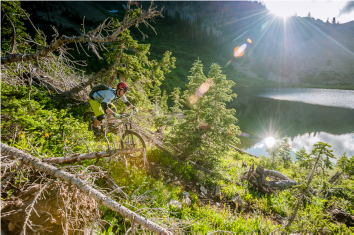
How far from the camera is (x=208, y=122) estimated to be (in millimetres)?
8102

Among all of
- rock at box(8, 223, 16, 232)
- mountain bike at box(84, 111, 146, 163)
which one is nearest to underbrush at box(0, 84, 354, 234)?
Answer: mountain bike at box(84, 111, 146, 163)

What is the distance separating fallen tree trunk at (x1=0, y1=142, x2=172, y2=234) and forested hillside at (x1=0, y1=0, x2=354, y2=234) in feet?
0.05

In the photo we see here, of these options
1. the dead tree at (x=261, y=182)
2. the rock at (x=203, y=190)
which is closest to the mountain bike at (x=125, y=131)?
the rock at (x=203, y=190)

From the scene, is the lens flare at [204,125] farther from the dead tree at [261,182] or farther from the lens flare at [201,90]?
the dead tree at [261,182]

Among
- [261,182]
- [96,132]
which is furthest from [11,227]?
[261,182]

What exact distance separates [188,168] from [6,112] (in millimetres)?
7663

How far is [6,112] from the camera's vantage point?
4.81 meters

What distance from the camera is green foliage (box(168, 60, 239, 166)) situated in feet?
26.0

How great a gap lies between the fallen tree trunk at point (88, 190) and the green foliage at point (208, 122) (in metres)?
6.05

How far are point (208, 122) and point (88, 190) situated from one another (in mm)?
6754

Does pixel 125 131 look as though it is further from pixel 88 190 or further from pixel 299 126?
pixel 299 126

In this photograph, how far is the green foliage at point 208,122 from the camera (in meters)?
7.92

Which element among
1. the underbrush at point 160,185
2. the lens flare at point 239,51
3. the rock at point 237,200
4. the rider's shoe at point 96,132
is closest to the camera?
the underbrush at point 160,185

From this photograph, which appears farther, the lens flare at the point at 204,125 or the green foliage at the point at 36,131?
the lens flare at the point at 204,125
